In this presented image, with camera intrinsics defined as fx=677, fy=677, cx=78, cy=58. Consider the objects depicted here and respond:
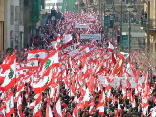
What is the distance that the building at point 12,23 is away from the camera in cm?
6394

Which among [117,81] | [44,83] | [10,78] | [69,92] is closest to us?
[44,83]

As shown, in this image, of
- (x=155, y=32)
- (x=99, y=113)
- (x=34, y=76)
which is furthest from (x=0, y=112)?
(x=155, y=32)

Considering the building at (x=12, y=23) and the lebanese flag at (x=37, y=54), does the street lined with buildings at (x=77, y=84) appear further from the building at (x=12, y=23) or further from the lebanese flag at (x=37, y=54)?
the building at (x=12, y=23)

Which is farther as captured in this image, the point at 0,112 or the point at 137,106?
the point at 137,106

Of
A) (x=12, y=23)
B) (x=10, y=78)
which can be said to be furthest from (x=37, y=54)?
(x=12, y=23)

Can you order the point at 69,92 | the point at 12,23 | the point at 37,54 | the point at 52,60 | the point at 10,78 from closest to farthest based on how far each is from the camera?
the point at 10,78
the point at 52,60
the point at 69,92
the point at 37,54
the point at 12,23

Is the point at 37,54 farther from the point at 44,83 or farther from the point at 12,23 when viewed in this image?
the point at 12,23

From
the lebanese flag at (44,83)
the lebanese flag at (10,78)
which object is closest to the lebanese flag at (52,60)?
the lebanese flag at (44,83)

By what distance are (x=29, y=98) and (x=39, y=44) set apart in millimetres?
44172

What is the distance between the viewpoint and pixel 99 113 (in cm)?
2014

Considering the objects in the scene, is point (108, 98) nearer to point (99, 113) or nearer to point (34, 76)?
point (99, 113)

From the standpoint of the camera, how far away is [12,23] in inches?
2682

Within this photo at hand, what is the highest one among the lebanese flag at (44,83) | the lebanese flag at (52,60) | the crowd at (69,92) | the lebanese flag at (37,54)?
the lebanese flag at (52,60)

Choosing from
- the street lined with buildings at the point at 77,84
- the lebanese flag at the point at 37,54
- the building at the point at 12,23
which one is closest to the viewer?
the street lined with buildings at the point at 77,84
